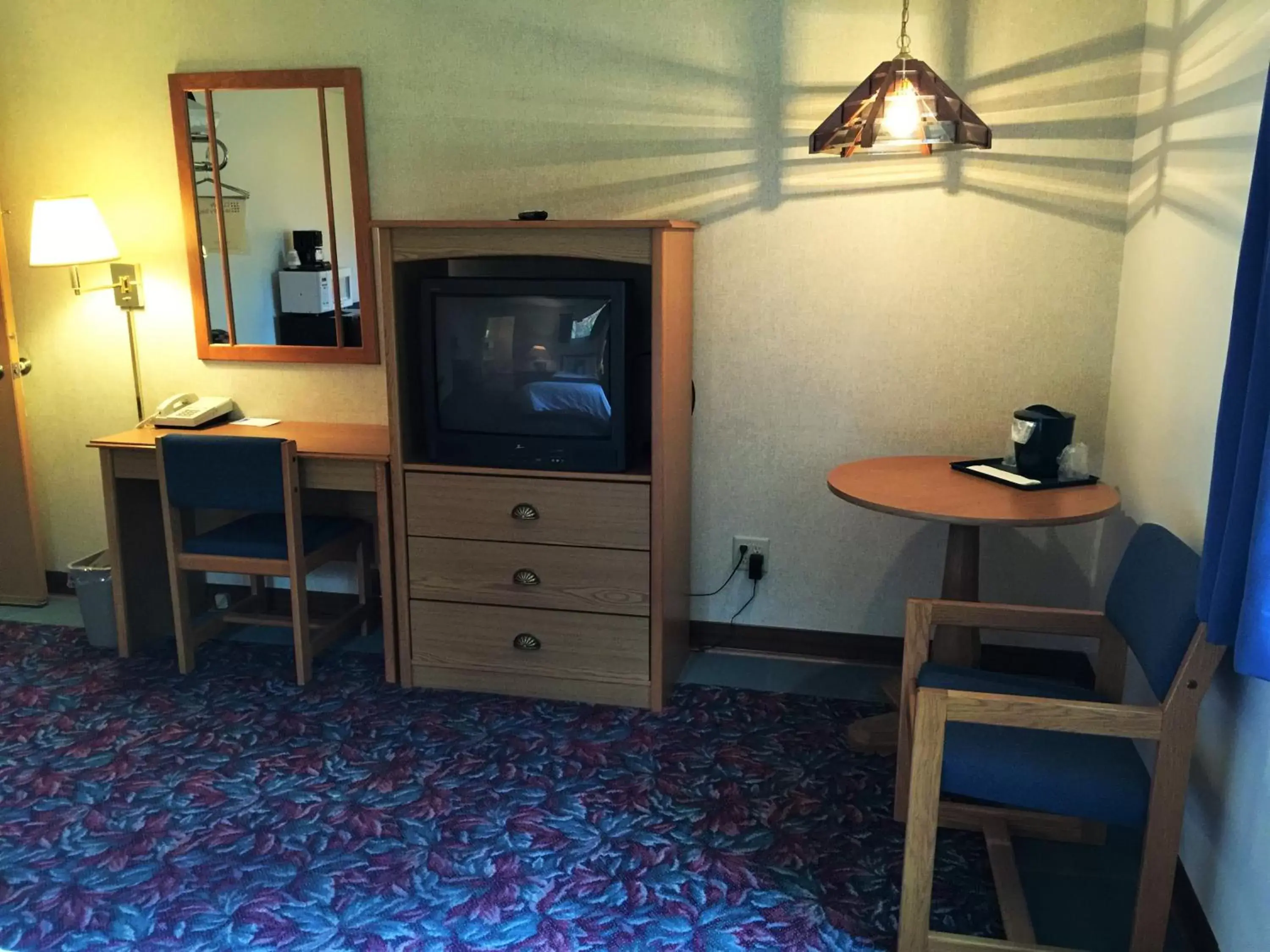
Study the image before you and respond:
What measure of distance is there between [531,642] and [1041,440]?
1.52 metres

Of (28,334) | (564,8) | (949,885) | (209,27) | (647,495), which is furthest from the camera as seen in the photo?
(28,334)

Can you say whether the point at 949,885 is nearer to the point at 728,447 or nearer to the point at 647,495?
the point at 647,495

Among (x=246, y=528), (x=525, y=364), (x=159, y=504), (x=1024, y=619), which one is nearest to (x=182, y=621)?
(x=246, y=528)

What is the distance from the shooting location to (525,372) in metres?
2.86

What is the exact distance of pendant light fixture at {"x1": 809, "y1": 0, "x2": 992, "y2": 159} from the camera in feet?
7.51

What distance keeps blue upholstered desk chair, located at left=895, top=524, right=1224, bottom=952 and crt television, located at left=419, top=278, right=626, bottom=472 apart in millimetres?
1210

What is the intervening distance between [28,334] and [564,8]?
230 centimetres

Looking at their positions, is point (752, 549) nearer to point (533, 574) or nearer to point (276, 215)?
point (533, 574)

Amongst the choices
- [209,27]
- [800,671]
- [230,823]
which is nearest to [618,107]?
[209,27]

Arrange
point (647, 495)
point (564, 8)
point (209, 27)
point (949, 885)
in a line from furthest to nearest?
1. point (209, 27)
2. point (564, 8)
3. point (647, 495)
4. point (949, 885)

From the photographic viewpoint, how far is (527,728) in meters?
2.81

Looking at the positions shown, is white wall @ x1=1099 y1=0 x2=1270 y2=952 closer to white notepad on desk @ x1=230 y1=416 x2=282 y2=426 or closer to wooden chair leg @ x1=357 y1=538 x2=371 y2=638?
wooden chair leg @ x1=357 y1=538 x2=371 y2=638

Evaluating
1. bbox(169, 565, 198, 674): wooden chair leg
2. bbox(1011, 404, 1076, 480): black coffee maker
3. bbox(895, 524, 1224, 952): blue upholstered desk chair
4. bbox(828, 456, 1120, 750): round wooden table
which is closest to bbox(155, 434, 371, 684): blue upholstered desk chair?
bbox(169, 565, 198, 674): wooden chair leg

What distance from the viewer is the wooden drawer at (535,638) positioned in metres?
2.90
